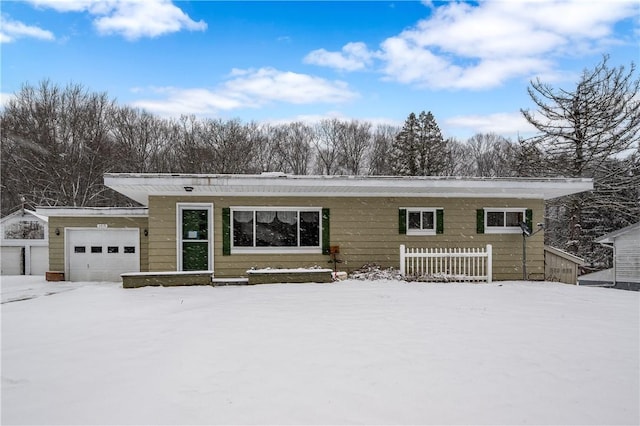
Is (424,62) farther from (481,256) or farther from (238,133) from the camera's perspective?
(238,133)

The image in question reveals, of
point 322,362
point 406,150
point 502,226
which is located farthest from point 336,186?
point 406,150

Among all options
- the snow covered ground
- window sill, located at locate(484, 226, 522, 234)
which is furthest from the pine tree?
the snow covered ground

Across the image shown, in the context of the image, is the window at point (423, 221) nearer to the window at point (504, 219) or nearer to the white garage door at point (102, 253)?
the window at point (504, 219)

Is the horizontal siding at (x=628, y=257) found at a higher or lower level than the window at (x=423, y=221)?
lower

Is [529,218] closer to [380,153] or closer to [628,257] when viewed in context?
[628,257]

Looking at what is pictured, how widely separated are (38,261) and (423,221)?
574 inches

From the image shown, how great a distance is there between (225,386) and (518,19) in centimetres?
1121

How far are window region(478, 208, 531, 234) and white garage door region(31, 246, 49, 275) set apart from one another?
15991 mm

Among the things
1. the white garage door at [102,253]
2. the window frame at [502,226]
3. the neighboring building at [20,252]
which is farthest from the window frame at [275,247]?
the neighboring building at [20,252]

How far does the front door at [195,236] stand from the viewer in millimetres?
10109

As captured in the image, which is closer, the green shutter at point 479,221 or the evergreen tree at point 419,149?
the green shutter at point 479,221

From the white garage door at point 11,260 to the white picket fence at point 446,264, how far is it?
581 inches

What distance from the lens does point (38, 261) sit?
1502 cm

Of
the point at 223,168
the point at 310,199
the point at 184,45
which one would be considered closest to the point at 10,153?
the point at 223,168
